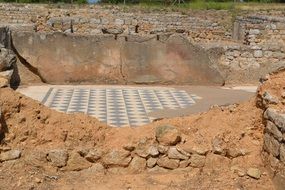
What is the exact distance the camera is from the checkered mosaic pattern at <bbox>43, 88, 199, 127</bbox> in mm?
8117

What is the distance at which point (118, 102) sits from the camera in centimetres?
942

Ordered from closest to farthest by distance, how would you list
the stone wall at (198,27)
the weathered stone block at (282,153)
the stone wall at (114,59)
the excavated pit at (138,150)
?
the weathered stone block at (282,153)
the excavated pit at (138,150)
the stone wall at (114,59)
the stone wall at (198,27)

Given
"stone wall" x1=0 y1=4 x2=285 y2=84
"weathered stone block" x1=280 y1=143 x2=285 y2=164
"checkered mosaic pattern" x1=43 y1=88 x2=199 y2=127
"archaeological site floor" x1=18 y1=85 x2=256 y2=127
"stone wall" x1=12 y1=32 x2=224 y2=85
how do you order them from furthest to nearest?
"stone wall" x1=0 y1=4 x2=285 y2=84 < "stone wall" x1=12 y1=32 x2=224 y2=85 < "archaeological site floor" x1=18 y1=85 x2=256 y2=127 < "checkered mosaic pattern" x1=43 y1=88 x2=199 y2=127 < "weathered stone block" x1=280 y1=143 x2=285 y2=164

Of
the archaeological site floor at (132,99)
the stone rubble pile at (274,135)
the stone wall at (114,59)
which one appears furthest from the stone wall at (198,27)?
the stone rubble pile at (274,135)

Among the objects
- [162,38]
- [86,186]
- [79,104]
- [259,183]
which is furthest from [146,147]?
[162,38]

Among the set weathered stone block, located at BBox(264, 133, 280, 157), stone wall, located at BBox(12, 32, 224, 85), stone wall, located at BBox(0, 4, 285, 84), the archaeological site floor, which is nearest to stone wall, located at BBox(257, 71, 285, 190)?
weathered stone block, located at BBox(264, 133, 280, 157)

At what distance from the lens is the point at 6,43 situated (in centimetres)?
1131

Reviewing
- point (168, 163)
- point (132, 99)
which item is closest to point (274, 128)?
point (168, 163)

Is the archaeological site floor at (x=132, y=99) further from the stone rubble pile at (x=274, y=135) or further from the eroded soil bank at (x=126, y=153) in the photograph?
the stone rubble pile at (x=274, y=135)

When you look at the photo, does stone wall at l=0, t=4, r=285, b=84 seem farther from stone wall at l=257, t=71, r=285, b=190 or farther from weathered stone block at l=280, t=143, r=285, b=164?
weathered stone block at l=280, t=143, r=285, b=164

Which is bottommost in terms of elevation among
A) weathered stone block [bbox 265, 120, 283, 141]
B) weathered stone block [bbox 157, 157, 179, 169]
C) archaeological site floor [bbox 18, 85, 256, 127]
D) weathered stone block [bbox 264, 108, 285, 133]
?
archaeological site floor [bbox 18, 85, 256, 127]

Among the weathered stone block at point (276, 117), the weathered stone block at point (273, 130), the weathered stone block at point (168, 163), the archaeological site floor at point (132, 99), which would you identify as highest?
the weathered stone block at point (276, 117)

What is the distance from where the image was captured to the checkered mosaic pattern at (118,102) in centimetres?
812

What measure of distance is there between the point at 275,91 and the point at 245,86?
21.0ft
